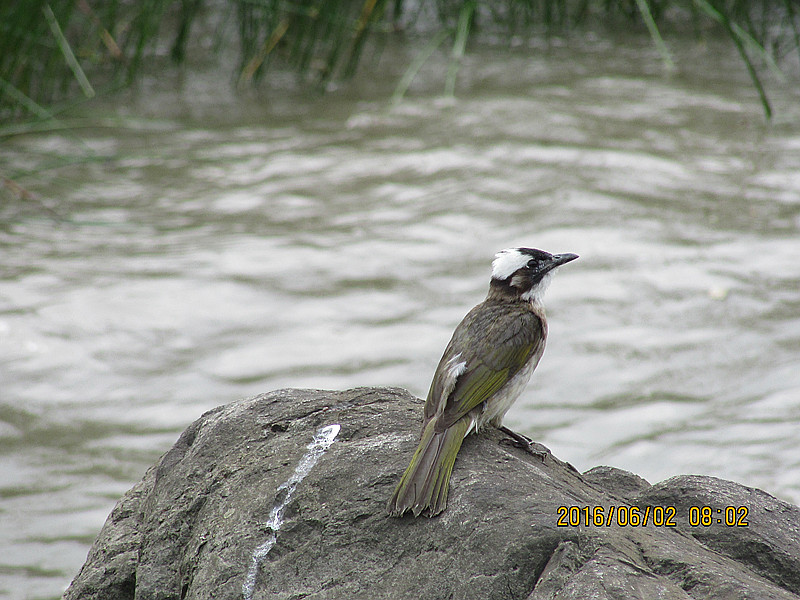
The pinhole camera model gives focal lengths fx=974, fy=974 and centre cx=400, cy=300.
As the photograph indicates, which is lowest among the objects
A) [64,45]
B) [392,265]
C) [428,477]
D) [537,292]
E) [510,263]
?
[392,265]

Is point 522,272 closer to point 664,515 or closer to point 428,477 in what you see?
point 664,515

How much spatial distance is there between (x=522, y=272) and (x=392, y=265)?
3.96m

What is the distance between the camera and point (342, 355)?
704 cm

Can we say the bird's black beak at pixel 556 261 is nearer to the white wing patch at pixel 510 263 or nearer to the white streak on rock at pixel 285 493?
the white wing patch at pixel 510 263

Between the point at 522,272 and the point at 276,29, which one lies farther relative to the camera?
the point at 276,29

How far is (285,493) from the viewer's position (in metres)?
3.16

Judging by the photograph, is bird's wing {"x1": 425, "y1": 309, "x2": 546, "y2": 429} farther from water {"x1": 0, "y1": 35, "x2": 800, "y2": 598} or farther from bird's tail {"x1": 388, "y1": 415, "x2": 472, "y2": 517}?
water {"x1": 0, "y1": 35, "x2": 800, "y2": 598}

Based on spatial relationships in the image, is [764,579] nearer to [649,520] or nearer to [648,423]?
[649,520]

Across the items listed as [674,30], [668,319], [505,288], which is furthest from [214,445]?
[674,30]

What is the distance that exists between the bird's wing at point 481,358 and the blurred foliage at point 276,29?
180 inches

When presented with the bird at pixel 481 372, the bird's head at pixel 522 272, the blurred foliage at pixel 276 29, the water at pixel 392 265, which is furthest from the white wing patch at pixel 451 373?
the blurred foliage at pixel 276 29

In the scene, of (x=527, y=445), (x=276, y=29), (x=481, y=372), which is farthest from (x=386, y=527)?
(x=276, y=29)

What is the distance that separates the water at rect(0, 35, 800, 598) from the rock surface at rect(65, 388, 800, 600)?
195 cm

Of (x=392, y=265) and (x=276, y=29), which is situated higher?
(x=276, y=29)
